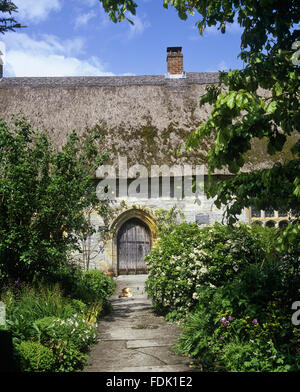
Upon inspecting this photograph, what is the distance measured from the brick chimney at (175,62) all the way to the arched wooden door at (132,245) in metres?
7.02

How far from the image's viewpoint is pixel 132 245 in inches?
539

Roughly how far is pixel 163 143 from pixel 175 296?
7078 mm

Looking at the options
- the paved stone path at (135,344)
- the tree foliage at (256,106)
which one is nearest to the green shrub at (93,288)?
the paved stone path at (135,344)

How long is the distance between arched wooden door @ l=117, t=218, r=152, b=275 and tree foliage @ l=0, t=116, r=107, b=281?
615 cm

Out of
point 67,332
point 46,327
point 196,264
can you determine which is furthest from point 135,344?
point 196,264

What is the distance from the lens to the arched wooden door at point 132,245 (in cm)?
1364

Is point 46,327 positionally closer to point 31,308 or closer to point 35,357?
point 35,357

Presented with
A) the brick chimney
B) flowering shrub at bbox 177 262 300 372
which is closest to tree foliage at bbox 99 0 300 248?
flowering shrub at bbox 177 262 300 372

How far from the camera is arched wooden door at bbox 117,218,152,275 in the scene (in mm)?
13641

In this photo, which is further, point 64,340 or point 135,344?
point 135,344

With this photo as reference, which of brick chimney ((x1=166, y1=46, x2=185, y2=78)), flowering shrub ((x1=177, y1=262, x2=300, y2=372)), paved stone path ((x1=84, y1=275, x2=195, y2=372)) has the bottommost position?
paved stone path ((x1=84, y1=275, x2=195, y2=372))

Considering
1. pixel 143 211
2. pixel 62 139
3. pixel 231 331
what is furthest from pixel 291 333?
pixel 62 139

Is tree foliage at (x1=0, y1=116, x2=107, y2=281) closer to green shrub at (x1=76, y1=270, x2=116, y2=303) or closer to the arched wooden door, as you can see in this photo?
green shrub at (x1=76, y1=270, x2=116, y2=303)

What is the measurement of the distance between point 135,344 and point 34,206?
279cm
